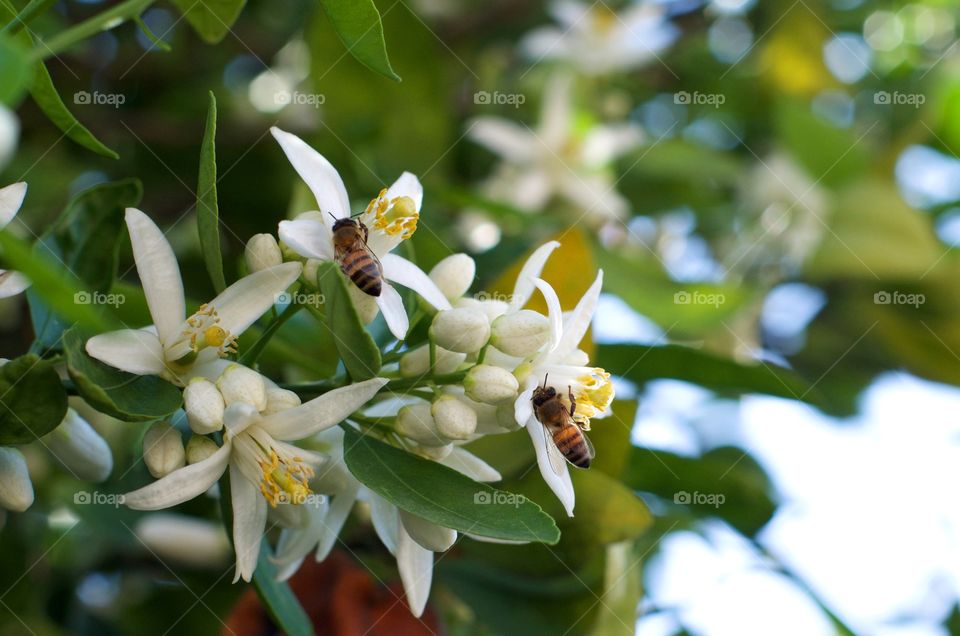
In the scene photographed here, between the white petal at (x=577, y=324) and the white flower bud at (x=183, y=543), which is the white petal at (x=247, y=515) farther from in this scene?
the white flower bud at (x=183, y=543)

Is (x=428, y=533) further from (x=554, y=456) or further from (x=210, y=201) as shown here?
(x=210, y=201)

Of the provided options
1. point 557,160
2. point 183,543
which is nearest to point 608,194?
point 557,160

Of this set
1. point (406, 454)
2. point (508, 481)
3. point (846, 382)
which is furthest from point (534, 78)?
point (406, 454)

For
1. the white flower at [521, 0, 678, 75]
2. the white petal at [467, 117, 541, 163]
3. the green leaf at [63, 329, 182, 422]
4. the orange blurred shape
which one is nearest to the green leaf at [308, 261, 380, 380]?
the green leaf at [63, 329, 182, 422]

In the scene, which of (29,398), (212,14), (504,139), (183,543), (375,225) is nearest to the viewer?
(29,398)

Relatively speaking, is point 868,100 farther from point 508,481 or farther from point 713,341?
point 508,481

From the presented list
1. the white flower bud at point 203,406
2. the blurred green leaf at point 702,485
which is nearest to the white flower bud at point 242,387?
the white flower bud at point 203,406

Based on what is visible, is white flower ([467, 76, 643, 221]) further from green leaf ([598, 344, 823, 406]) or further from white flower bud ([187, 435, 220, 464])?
white flower bud ([187, 435, 220, 464])
